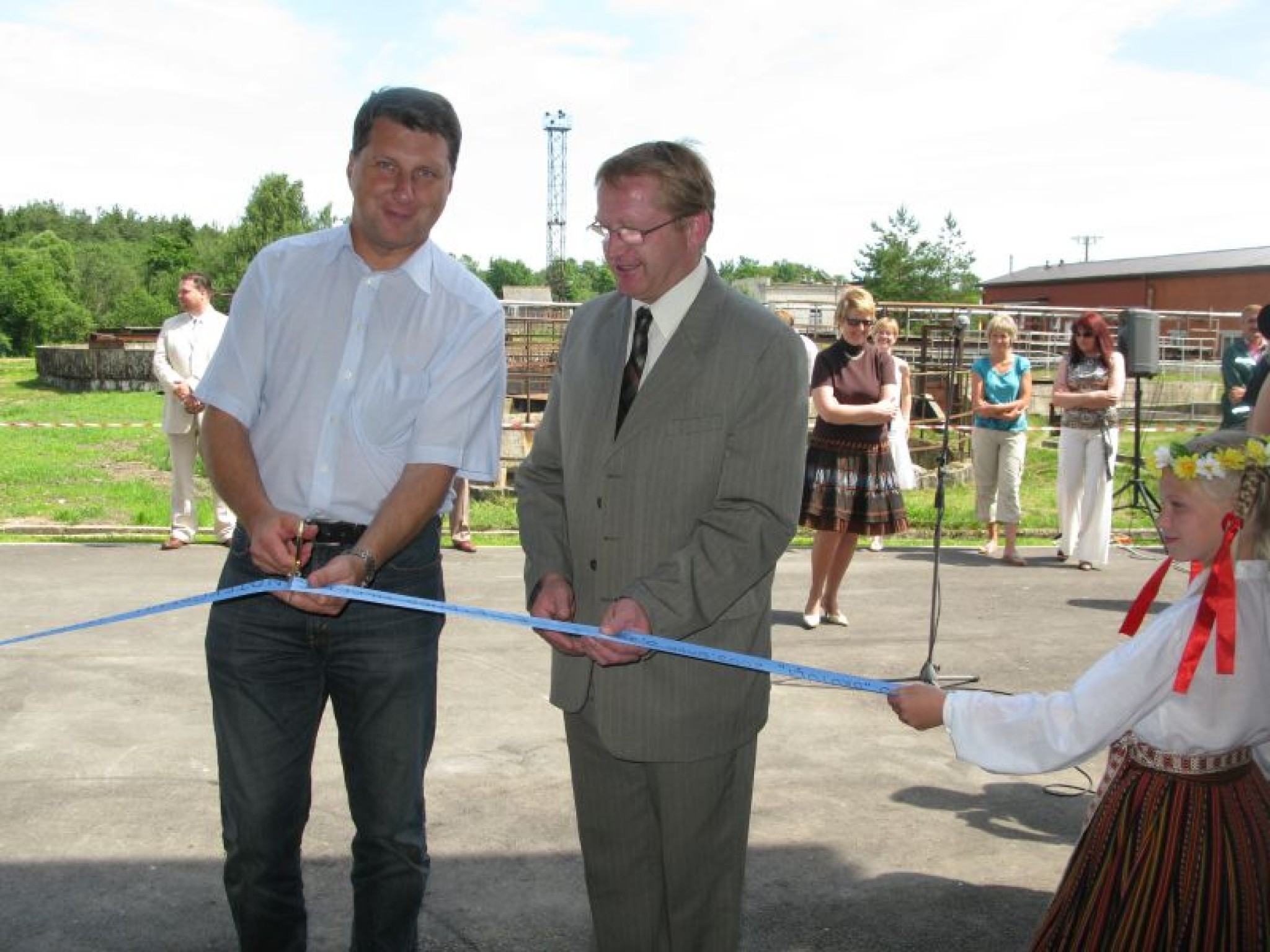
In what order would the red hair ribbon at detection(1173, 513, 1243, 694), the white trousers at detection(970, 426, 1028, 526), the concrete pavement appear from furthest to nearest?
1. the white trousers at detection(970, 426, 1028, 526)
2. the concrete pavement
3. the red hair ribbon at detection(1173, 513, 1243, 694)

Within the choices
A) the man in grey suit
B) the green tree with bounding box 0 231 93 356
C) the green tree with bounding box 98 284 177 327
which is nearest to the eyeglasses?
the man in grey suit

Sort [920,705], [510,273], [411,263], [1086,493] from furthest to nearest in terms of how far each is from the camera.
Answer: [510,273], [1086,493], [411,263], [920,705]

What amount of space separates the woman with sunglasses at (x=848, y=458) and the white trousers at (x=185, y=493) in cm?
480

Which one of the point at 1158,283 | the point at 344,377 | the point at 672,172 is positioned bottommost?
the point at 344,377

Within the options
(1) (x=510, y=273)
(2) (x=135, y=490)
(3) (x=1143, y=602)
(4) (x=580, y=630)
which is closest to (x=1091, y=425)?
(3) (x=1143, y=602)

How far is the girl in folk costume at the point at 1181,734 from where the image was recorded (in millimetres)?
2705

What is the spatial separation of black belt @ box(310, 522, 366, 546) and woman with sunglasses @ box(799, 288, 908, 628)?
4.84m

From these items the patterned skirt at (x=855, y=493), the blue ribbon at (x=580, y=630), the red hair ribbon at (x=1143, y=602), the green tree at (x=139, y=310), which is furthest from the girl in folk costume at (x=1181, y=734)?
the green tree at (x=139, y=310)

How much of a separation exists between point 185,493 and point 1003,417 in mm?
6746

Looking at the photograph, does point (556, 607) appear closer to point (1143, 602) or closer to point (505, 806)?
point (1143, 602)

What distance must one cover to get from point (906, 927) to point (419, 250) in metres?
2.53

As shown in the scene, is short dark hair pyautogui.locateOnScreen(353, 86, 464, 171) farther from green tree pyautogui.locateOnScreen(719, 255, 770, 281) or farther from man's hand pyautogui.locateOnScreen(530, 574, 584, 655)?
green tree pyautogui.locateOnScreen(719, 255, 770, 281)

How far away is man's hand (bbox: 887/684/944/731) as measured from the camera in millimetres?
2697

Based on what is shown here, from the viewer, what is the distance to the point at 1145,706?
2.73 meters
